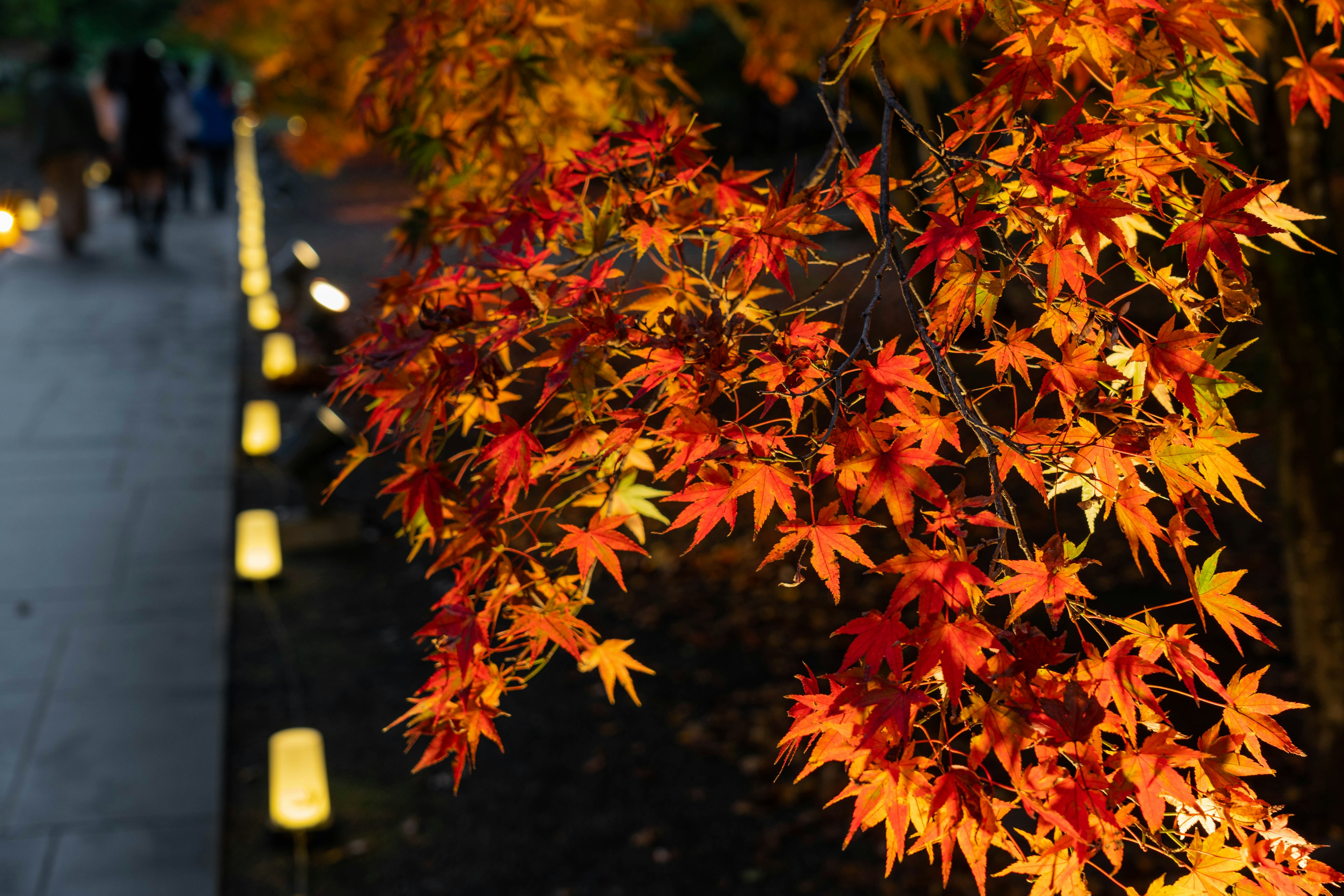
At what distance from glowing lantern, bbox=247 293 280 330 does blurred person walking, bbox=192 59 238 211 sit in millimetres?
5942

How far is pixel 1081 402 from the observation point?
1546 mm

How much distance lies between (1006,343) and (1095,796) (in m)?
0.68

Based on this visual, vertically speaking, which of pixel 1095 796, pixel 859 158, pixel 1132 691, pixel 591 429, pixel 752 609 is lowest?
pixel 752 609

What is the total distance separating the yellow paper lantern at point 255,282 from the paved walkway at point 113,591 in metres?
0.27

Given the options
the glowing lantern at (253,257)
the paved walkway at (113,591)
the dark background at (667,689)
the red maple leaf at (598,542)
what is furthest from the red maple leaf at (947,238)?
the glowing lantern at (253,257)

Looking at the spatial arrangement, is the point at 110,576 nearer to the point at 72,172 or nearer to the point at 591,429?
the point at 591,429

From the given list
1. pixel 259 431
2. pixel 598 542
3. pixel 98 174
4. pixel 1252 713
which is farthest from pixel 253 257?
pixel 1252 713

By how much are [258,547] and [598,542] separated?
473 cm

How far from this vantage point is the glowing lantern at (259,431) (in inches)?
297

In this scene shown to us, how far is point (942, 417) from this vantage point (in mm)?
1648

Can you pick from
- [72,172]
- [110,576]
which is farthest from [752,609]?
[72,172]

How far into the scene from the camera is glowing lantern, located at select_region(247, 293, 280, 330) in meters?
10.4

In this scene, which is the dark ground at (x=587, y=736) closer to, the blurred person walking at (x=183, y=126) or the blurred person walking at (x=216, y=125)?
the blurred person walking at (x=183, y=126)

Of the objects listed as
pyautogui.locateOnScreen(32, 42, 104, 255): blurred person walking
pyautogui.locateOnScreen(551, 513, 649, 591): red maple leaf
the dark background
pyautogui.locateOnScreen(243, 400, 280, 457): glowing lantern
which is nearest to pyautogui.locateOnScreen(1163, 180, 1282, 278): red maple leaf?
pyautogui.locateOnScreen(551, 513, 649, 591): red maple leaf
